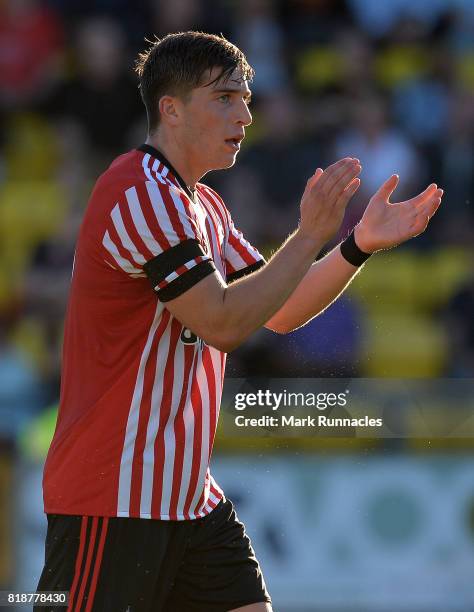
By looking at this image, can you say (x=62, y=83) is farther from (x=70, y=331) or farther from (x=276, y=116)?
(x=70, y=331)

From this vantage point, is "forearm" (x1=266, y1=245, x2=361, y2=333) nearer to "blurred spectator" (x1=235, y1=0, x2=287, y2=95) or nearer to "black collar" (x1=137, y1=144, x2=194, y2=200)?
"black collar" (x1=137, y1=144, x2=194, y2=200)

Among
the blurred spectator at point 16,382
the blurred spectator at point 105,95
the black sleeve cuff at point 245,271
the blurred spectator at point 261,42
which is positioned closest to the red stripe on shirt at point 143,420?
the black sleeve cuff at point 245,271

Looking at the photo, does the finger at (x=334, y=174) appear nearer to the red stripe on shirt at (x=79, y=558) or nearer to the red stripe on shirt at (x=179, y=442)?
the red stripe on shirt at (x=179, y=442)

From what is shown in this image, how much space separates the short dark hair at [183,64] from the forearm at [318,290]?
671mm

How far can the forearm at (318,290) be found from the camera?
12.4 ft

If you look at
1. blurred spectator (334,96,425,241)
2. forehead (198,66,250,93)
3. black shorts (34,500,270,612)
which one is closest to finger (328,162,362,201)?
forehead (198,66,250,93)

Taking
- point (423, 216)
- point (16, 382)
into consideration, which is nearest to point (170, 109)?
point (423, 216)

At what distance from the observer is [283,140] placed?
8.37 metres

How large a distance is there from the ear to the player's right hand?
0.46 meters

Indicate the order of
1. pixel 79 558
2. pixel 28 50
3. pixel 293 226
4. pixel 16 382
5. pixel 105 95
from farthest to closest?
pixel 28 50 → pixel 105 95 → pixel 293 226 → pixel 16 382 → pixel 79 558

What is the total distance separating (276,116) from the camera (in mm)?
8477

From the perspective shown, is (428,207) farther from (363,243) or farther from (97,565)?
(97,565)

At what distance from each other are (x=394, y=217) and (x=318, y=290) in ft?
1.03

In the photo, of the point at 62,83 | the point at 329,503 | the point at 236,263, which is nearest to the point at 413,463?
the point at 329,503
